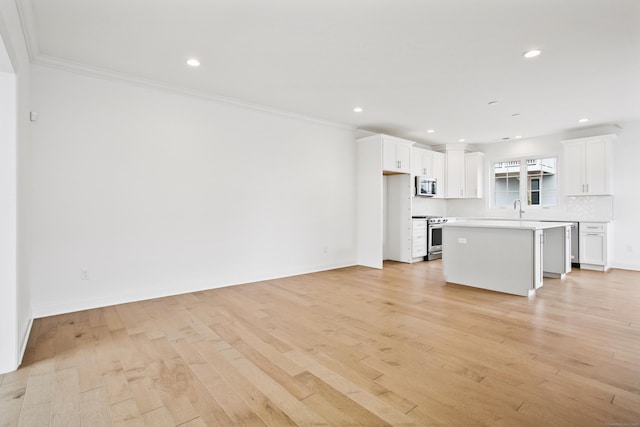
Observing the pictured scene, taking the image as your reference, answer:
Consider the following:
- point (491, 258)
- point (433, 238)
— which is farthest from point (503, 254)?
point (433, 238)

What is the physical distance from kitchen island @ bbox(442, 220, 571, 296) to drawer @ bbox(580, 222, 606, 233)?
1194 mm

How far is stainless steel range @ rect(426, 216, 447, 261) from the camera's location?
22.7 feet

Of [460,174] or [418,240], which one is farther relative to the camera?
[460,174]

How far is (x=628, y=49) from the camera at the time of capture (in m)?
3.10

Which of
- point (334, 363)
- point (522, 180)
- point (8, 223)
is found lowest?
point (334, 363)

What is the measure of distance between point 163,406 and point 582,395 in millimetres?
2494

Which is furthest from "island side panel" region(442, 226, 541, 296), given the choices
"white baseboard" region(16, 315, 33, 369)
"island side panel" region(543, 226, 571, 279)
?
"white baseboard" region(16, 315, 33, 369)

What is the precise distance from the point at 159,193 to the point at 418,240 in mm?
4986

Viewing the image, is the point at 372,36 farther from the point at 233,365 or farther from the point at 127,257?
the point at 127,257

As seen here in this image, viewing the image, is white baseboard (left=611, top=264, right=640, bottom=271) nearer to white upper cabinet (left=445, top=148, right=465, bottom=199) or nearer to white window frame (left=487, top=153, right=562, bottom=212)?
white window frame (left=487, top=153, right=562, bottom=212)

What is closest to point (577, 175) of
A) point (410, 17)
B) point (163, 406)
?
point (410, 17)

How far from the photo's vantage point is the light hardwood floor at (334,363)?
1.78 meters

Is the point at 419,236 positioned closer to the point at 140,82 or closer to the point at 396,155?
the point at 396,155

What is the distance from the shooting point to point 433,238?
698 centimetres
